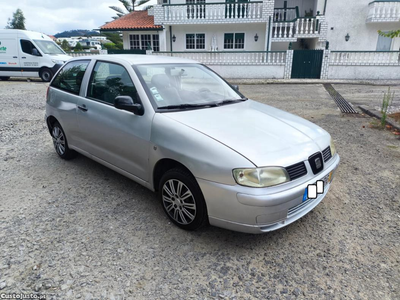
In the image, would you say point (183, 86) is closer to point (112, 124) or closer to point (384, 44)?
point (112, 124)

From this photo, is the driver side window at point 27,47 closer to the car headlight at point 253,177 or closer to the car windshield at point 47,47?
the car windshield at point 47,47

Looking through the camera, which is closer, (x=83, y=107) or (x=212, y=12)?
(x=83, y=107)

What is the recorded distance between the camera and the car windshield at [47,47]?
48.2 ft

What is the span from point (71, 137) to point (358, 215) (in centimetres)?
389

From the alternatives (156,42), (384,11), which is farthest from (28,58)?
(384,11)

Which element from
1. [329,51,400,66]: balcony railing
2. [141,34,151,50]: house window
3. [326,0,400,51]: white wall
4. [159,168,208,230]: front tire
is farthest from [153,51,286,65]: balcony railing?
[159,168,208,230]: front tire

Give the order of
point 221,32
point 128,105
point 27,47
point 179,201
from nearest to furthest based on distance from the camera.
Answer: point 179,201 < point 128,105 < point 27,47 < point 221,32

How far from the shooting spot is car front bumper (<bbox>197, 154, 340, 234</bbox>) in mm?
2330

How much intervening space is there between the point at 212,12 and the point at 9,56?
489 inches

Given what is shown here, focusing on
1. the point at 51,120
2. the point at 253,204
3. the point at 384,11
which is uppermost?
the point at 384,11

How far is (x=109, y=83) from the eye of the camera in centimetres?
358

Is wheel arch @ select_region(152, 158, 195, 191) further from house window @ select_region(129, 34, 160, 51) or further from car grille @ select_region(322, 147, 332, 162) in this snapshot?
house window @ select_region(129, 34, 160, 51)

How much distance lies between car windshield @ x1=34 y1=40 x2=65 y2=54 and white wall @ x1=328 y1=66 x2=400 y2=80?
1539cm

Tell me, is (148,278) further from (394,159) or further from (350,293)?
(394,159)
